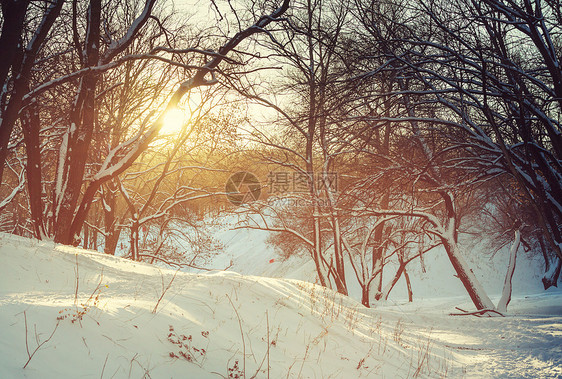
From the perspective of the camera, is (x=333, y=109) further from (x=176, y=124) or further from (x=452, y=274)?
(x=452, y=274)

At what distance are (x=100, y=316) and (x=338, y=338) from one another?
270cm

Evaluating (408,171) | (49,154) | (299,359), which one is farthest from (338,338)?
(49,154)

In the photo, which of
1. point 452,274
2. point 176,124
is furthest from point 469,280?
point 452,274

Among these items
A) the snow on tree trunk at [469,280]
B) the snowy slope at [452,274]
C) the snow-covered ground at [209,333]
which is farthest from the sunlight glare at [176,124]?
the snowy slope at [452,274]

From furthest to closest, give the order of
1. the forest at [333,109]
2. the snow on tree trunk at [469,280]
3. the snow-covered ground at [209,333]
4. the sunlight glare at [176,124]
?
the sunlight glare at [176,124] → the snow on tree trunk at [469,280] → the forest at [333,109] → the snow-covered ground at [209,333]

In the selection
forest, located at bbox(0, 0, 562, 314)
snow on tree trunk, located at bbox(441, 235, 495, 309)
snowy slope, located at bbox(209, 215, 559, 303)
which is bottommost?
snowy slope, located at bbox(209, 215, 559, 303)

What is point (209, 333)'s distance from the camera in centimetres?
332

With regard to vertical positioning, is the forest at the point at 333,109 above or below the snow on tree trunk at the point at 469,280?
above

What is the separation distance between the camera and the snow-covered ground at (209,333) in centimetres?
244

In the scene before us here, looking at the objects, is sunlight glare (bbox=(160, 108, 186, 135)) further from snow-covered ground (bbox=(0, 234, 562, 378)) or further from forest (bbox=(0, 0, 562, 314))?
snow-covered ground (bbox=(0, 234, 562, 378))

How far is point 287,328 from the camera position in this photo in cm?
415

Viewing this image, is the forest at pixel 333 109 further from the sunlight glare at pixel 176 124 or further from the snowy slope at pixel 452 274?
the snowy slope at pixel 452 274

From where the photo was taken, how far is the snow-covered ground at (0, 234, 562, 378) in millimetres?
2436

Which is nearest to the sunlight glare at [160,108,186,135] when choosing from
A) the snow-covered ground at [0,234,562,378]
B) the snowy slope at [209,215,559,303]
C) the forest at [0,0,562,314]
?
the forest at [0,0,562,314]
